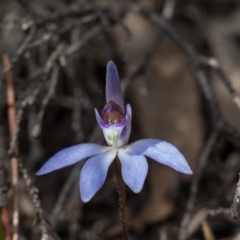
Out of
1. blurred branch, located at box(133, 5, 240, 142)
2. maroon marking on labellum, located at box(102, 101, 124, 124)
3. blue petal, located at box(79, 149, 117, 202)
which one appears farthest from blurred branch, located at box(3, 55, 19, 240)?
blurred branch, located at box(133, 5, 240, 142)

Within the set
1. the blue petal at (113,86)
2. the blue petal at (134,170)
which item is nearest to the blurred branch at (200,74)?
the blue petal at (113,86)

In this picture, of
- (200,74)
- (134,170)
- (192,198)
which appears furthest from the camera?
(200,74)

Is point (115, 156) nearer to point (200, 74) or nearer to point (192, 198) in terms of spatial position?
point (192, 198)

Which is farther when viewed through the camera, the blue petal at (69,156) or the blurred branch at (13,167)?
the blurred branch at (13,167)

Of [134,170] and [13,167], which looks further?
[13,167]

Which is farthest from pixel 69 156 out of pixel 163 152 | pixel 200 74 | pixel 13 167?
pixel 200 74

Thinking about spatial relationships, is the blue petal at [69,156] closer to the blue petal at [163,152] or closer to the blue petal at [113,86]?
the blue petal at [163,152]

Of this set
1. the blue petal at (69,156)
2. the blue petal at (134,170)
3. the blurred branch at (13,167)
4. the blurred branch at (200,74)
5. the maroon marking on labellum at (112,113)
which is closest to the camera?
the blue petal at (134,170)
